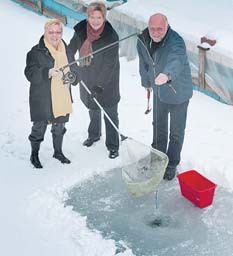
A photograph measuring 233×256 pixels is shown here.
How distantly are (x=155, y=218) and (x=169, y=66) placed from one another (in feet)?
4.28

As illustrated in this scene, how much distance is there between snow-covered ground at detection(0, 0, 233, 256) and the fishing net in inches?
20.2

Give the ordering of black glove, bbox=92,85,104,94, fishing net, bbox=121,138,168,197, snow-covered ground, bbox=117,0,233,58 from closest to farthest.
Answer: fishing net, bbox=121,138,168,197, black glove, bbox=92,85,104,94, snow-covered ground, bbox=117,0,233,58

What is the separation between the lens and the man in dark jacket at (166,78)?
5.19 meters

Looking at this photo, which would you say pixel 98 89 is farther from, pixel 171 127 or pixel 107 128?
pixel 171 127

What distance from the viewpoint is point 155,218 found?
5.34m

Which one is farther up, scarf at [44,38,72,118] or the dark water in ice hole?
scarf at [44,38,72,118]

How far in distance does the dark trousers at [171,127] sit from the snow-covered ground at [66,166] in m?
0.24

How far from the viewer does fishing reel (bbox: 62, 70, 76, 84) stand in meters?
5.62

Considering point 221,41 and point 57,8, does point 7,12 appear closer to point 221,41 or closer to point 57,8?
point 57,8

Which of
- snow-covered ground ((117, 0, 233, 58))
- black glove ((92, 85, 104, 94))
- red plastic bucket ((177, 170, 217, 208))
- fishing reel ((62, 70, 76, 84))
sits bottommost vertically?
red plastic bucket ((177, 170, 217, 208))

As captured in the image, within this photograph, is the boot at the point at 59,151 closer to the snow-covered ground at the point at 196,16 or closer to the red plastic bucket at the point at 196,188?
the red plastic bucket at the point at 196,188

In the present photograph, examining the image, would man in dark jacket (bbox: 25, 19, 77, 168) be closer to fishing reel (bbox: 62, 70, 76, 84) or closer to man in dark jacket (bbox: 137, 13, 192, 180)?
fishing reel (bbox: 62, 70, 76, 84)

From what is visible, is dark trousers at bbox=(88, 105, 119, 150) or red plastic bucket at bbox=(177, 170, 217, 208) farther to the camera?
dark trousers at bbox=(88, 105, 119, 150)

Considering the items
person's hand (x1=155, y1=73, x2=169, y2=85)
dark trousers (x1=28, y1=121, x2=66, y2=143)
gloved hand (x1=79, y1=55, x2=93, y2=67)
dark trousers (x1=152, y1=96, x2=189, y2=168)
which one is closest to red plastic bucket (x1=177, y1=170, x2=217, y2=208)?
dark trousers (x1=152, y1=96, x2=189, y2=168)
